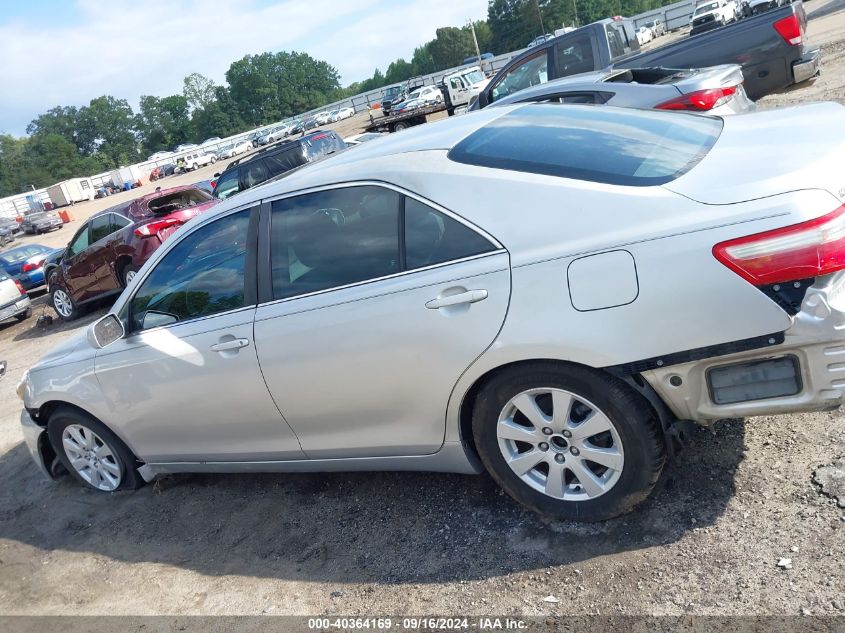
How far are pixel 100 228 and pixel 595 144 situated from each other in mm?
10624

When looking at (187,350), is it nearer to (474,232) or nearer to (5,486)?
(474,232)

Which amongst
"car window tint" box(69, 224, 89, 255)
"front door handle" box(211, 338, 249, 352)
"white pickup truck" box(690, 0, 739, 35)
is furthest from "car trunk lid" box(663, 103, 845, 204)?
"white pickup truck" box(690, 0, 739, 35)

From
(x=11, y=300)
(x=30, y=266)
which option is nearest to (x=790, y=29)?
(x=11, y=300)

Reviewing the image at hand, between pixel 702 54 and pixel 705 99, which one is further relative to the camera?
pixel 702 54

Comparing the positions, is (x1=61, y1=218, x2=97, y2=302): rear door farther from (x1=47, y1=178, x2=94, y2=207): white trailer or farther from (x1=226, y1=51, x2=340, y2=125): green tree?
(x1=226, y1=51, x2=340, y2=125): green tree

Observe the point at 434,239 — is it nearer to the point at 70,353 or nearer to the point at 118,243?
the point at 70,353

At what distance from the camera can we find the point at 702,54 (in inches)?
381

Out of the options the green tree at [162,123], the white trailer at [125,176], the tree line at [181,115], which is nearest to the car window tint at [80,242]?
the white trailer at [125,176]

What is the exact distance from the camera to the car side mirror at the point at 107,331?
13.6 ft

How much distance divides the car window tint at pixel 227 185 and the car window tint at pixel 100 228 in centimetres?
211

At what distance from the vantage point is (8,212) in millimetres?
67312

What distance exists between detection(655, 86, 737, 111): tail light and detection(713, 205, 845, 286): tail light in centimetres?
486

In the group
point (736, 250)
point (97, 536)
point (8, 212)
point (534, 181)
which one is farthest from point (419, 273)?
point (8, 212)

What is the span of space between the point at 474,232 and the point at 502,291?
302 mm
